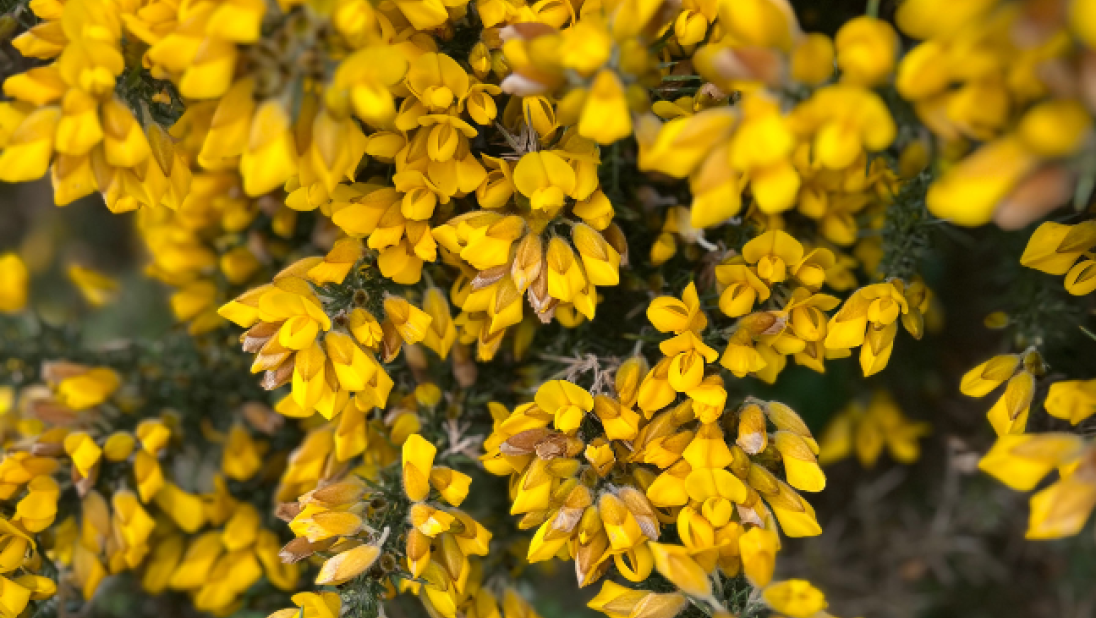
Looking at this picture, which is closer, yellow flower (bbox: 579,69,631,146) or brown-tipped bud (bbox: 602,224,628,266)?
yellow flower (bbox: 579,69,631,146)

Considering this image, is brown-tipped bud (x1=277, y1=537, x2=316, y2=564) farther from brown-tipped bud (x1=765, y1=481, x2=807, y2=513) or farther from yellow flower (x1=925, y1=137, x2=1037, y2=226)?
yellow flower (x1=925, y1=137, x2=1037, y2=226)

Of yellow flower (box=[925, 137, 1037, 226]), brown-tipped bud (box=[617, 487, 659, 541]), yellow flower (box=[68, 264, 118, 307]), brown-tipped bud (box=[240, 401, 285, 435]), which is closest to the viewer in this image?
yellow flower (box=[925, 137, 1037, 226])

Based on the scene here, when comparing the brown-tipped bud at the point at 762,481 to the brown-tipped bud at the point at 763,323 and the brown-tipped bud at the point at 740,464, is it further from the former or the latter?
the brown-tipped bud at the point at 763,323

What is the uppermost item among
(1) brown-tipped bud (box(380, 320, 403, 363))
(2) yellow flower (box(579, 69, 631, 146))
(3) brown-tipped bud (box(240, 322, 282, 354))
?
(2) yellow flower (box(579, 69, 631, 146))

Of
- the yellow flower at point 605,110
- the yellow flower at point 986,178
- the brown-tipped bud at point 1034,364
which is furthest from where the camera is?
the brown-tipped bud at point 1034,364

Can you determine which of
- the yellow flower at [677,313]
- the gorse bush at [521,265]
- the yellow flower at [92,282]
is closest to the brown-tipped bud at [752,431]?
the gorse bush at [521,265]

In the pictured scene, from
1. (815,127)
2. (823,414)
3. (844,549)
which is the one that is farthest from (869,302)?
(844,549)

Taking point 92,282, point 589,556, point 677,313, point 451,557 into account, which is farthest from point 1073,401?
point 92,282

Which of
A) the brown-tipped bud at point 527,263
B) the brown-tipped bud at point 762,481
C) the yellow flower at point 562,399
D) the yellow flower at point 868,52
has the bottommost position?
the brown-tipped bud at point 762,481

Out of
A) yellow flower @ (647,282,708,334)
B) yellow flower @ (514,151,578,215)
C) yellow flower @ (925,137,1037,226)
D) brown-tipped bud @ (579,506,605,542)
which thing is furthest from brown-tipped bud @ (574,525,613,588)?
yellow flower @ (925,137,1037,226)
